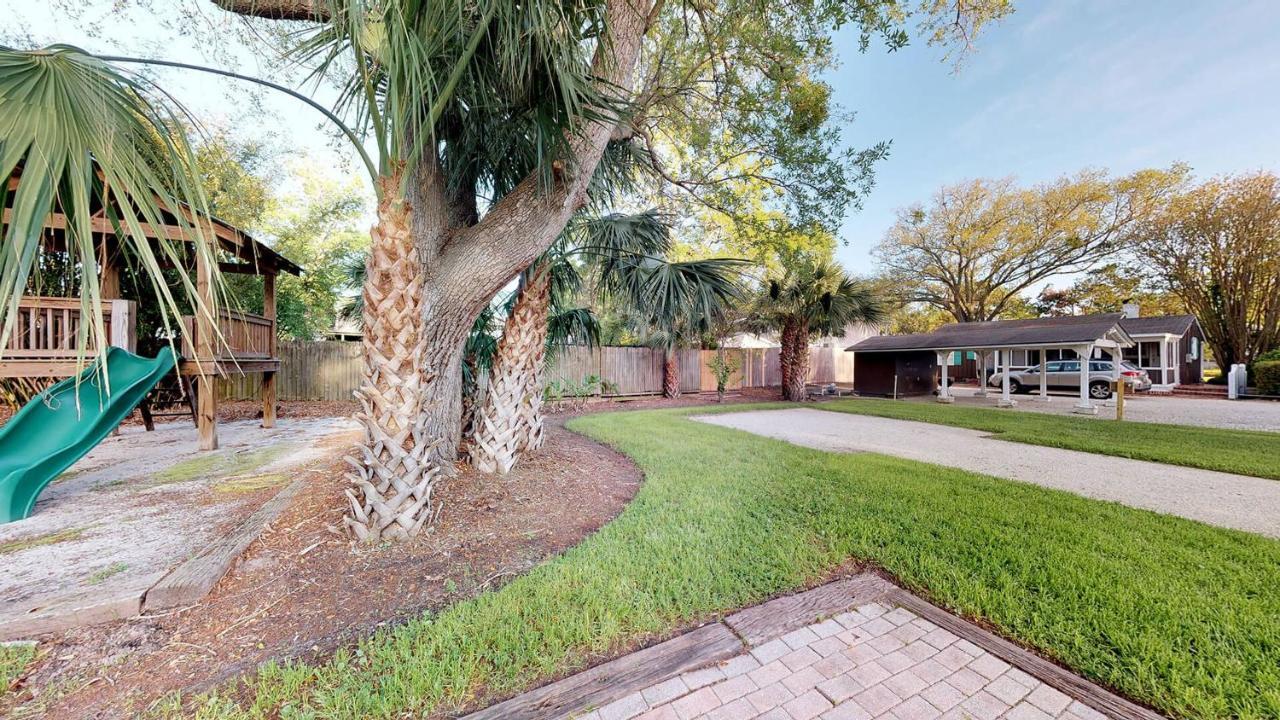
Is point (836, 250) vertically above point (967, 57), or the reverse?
point (967, 57)

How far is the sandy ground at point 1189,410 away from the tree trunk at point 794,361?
3967 millimetres

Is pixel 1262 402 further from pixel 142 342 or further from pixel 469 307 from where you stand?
pixel 142 342

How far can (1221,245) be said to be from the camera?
52.4ft

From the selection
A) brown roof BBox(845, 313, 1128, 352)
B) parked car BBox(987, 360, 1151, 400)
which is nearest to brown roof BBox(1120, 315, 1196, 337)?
parked car BBox(987, 360, 1151, 400)

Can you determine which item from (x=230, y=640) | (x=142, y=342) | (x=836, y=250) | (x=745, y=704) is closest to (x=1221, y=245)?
(x=836, y=250)

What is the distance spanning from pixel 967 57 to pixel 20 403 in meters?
13.9

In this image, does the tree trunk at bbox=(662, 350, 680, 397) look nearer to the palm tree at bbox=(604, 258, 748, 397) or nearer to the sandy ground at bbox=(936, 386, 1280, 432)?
the palm tree at bbox=(604, 258, 748, 397)

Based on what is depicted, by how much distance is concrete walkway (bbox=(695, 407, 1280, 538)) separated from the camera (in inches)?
145

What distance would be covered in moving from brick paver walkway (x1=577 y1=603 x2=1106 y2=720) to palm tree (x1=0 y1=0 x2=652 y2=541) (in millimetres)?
2105

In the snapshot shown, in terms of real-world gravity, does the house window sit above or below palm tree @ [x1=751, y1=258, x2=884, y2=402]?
below

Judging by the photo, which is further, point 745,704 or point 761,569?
point 761,569

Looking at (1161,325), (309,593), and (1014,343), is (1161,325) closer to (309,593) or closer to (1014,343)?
(1014,343)

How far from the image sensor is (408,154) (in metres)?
3.01

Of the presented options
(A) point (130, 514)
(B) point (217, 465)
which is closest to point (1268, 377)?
(A) point (130, 514)
